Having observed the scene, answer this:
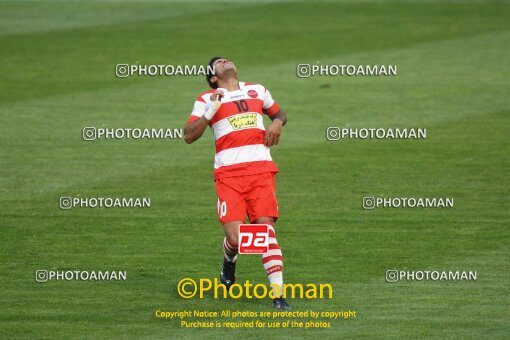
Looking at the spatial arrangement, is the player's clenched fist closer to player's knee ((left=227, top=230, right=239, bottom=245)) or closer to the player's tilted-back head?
the player's tilted-back head

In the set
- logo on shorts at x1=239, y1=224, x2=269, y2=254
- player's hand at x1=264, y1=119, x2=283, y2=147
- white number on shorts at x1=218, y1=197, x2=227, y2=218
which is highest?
player's hand at x1=264, y1=119, x2=283, y2=147

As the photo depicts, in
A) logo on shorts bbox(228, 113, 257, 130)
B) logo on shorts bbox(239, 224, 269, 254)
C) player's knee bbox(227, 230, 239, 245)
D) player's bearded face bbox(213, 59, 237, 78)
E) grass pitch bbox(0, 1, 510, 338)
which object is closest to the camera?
logo on shorts bbox(239, 224, 269, 254)

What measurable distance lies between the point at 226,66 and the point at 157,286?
2.36 m

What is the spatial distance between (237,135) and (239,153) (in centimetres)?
18

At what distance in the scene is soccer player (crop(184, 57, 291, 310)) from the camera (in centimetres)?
1124

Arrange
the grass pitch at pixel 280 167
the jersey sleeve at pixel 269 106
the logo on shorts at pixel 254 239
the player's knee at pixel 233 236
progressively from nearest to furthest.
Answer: the logo on shorts at pixel 254 239, the player's knee at pixel 233 236, the grass pitch at pixel 280 167, the jersey sleeve at pixel 269 106

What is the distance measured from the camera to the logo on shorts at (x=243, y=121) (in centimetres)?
1144

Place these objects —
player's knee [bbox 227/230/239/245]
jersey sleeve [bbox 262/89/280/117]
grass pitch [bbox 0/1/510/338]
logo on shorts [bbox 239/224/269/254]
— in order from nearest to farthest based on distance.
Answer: logo on shorts [bbox 239/224/269/254] → player's knee [bbox 227/230/239/245] → grass pitch [bbox 0/1/510/338] → jersey sleeve [bbox 262/89/280/117]

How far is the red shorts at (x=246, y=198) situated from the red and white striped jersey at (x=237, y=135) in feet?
0.24

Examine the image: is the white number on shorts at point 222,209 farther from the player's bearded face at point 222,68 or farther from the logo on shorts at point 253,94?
the player's bearded face at point 222,68

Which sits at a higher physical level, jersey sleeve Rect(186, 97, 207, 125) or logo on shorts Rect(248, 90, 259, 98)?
logo on shorts Rect(248, 90, 259, 98)

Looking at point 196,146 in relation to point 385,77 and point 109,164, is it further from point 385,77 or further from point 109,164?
point 385,77

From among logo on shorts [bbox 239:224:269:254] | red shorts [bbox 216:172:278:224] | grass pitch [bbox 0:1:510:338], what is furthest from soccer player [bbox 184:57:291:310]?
grass pitch [bbox 0:1:510:338]

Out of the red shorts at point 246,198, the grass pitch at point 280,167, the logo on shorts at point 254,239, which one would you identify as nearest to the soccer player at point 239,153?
the red shorts at point 246,198
